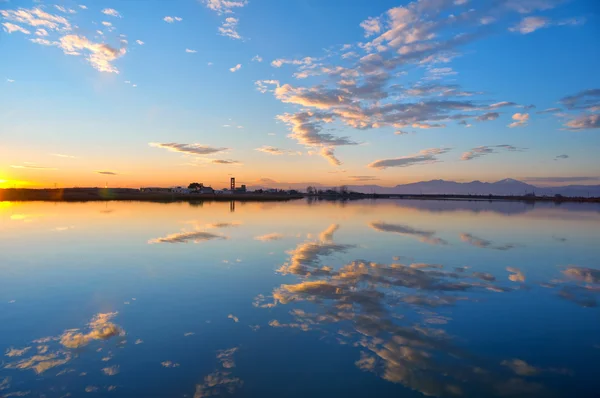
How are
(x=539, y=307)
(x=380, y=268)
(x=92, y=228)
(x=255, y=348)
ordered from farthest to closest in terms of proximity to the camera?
(x=92, y=228) < (x=380, y=268) < (x=539, y=307) < (x=255, y=348)

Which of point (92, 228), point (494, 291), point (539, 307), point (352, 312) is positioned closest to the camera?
point (352, 312)

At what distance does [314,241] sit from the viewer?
31.5m

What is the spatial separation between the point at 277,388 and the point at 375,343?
373 cm

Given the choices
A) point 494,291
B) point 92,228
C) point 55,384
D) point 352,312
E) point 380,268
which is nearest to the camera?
point 55,384

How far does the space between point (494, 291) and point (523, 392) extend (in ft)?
29.8

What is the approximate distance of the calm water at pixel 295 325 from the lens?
27.7ft

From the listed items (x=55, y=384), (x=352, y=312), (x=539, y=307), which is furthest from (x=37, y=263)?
(x=539, y=307)

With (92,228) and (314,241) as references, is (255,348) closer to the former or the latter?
(314,241)

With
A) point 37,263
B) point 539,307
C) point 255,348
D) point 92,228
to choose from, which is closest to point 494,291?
point 539,307

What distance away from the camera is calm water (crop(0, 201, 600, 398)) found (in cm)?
845

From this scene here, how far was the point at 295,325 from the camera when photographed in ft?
38.9

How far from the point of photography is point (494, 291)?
53.7 feet

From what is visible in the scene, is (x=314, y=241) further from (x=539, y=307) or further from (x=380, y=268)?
(x=539, y=307)

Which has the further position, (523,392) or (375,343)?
(375,343)
